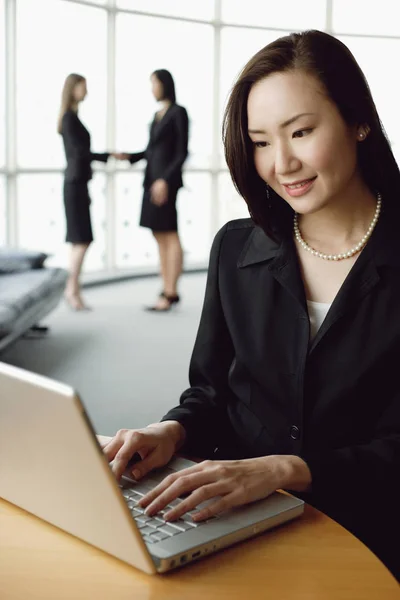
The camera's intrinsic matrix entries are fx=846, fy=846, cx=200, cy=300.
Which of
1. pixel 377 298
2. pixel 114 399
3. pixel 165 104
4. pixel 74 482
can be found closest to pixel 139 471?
pixel 74 482

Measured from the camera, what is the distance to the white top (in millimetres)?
1560

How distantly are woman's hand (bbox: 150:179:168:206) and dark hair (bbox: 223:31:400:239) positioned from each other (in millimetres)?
4790

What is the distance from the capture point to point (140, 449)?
127 centimetres

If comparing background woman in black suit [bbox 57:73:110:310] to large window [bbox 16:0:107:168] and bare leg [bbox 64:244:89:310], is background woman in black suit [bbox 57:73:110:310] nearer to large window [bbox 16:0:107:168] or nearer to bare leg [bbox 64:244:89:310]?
bare leg [bbox 64:244:89:310]

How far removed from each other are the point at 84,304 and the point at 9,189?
3.84 feet

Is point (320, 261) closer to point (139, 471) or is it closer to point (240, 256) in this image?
point (240, 256)

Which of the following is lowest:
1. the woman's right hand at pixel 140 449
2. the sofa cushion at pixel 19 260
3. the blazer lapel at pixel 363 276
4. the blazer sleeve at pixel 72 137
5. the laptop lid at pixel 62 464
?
the sofa cushion at pixel 19 260

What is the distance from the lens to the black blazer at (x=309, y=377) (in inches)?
54.0

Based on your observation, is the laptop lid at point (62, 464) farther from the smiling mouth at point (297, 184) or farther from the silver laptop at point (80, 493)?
the smiling mouth at point (297, 184)

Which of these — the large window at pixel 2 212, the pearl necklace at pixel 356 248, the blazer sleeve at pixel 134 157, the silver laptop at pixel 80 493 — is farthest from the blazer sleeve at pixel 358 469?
the large window at pixel 2 212

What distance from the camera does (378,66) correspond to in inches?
368

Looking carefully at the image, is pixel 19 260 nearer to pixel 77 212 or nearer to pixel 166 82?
pixel 77 212

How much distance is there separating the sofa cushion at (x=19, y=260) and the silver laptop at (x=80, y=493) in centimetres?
454

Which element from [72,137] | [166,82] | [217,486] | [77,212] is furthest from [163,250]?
[217,486]
